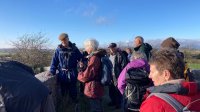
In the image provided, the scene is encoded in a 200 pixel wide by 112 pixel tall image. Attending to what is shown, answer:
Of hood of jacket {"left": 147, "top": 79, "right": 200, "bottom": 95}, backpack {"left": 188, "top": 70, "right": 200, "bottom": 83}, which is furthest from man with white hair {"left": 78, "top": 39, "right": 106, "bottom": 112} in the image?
hood of jacket {"left": 147, "top": 79, "right": 200, "bottom": 95}

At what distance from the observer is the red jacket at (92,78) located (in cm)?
647

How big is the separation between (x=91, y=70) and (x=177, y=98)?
13.5ft

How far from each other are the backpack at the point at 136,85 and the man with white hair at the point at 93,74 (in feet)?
4.52

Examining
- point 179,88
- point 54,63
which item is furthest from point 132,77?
point 54,63

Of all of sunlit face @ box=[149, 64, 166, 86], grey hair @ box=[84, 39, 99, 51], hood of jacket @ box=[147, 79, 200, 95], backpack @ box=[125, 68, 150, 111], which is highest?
grey hair @ box=[84, 39, 99, 51]

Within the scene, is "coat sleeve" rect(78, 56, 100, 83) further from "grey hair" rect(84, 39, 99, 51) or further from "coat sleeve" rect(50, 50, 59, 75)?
"coat sleeve" rect(50, 50, 59, 75)

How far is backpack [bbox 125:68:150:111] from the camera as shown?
16.8 ft

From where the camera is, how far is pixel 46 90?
3.50 meters

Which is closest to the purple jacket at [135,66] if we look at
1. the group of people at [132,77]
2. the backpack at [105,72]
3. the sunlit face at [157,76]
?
the group of people at [132,77]

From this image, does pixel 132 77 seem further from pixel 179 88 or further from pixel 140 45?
pixel 140 45

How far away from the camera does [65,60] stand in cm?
761

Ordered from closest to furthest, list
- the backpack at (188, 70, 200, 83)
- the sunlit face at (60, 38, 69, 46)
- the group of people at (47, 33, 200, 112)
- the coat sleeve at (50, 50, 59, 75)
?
the group of people at (47, 33, 200, 112), the backpack at (188, 70, 200, 83), the sunlit face at (60, 38, 69, 46), the coat sleeve at (50, 50, 59, 75)

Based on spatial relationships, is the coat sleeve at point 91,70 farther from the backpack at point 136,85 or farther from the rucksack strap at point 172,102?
the rucksack strap at point 172,102

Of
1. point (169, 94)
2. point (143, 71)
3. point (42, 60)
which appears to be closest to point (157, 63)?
point (169, 94)
